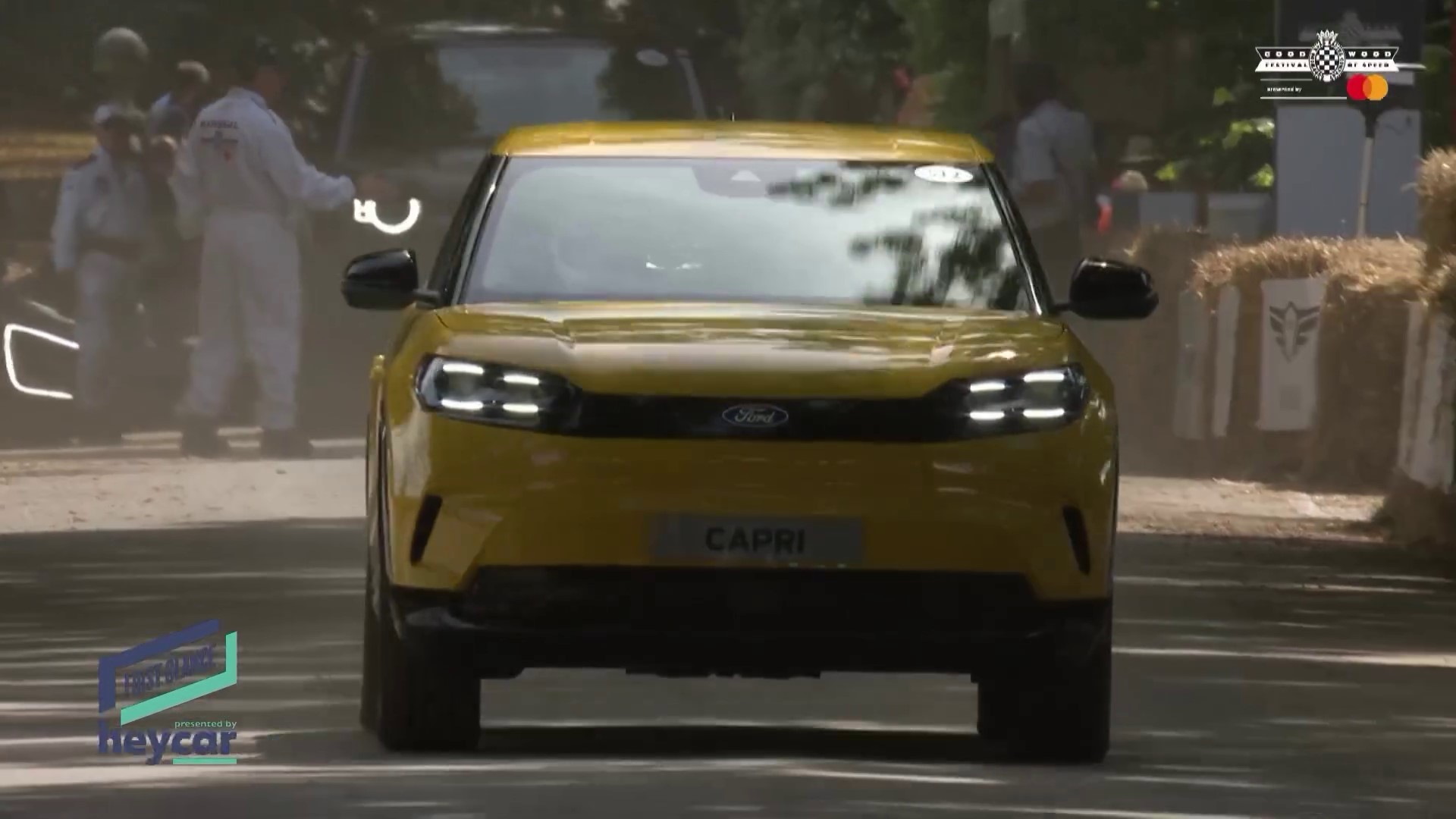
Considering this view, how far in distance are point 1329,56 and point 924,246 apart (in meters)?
15.2

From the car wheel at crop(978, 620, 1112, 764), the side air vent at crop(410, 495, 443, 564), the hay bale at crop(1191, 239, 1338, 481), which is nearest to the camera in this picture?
the side air vent at crop(410, 495, 443, 564)

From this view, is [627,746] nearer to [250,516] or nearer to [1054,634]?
[1054,634]

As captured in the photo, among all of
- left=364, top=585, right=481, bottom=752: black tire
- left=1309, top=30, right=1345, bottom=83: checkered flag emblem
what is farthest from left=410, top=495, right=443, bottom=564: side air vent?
left=1309, top=30, right=1345, bottom=83: checkered flag emblem

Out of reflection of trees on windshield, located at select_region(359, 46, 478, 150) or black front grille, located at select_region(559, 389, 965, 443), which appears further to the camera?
reflection of trees on windshield, located at select_region(359, 46, 478, 150)

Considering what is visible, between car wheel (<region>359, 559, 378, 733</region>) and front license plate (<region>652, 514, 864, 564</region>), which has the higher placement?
front license plate (<region>652, 514, 864, 564</region>)

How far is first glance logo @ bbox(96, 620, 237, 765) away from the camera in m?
10.9

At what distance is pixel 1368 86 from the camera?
26.0 meters

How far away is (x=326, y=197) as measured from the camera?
22.8 m

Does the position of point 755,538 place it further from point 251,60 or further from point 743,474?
point 251,60

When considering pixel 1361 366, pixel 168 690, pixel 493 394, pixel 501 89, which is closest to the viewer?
pixel 493 394

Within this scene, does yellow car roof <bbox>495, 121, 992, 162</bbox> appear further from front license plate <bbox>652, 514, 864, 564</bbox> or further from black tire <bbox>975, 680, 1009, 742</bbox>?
front license plate <bbox>652, 514, 864, 564</bbox>

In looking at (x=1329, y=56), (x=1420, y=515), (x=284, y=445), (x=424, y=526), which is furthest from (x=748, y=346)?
(x=1329, y=56)

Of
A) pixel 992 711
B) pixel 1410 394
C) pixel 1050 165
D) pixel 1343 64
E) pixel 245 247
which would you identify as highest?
pixel 992 711

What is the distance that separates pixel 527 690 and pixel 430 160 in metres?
10.8
